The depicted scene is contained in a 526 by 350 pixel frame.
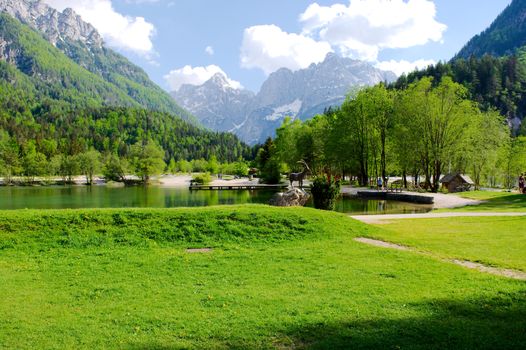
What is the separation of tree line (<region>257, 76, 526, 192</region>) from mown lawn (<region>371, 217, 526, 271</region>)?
20332 millimetres

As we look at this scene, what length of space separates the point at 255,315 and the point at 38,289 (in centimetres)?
621

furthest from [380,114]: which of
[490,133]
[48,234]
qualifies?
[48,234]

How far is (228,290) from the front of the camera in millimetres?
10109

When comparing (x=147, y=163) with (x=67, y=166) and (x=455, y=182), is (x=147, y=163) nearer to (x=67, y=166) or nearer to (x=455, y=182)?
(x=67, y=166)

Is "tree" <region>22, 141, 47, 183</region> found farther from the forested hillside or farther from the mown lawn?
the mown lawn

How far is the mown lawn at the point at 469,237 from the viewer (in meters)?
13.8

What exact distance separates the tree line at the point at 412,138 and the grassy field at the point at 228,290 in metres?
28.3

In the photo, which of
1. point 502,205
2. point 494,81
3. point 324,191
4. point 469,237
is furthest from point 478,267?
point 494,81

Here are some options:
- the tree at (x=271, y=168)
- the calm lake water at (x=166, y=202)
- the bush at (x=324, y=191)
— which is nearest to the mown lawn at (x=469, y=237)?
the bush at (x=324, y=191)

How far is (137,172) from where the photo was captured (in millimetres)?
130875

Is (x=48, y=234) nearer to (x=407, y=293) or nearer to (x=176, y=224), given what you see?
(x=176, y=224)

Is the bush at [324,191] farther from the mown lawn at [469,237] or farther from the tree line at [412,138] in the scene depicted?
the tree line at [412,138]

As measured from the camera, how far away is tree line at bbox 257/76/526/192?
53688 mm

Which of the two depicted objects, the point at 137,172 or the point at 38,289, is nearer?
the point at 38,289
